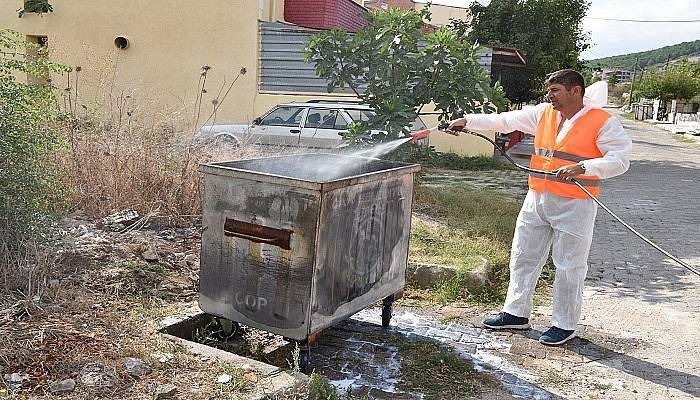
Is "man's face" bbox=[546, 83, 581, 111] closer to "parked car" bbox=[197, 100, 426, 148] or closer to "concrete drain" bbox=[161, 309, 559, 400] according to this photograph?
"concrete drain" bbox=[161, 309, 559, 400]

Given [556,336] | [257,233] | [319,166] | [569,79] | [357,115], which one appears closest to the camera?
[257,233]

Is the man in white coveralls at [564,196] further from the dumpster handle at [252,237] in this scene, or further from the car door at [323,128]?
the car door at [323,128]

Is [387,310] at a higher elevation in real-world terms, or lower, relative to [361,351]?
higher

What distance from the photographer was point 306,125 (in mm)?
12445

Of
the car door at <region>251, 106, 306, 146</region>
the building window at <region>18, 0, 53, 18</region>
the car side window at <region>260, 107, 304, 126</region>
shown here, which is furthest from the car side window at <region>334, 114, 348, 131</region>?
the building window at <region>18, 0, 53, 18</region>

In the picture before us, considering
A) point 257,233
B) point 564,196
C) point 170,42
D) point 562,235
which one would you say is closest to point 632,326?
point 562,235

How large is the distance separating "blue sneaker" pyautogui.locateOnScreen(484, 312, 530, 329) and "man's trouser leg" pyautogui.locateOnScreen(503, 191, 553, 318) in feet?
0.12

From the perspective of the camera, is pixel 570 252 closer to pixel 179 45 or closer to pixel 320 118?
pixel 320 118

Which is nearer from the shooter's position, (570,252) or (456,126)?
(570,252)

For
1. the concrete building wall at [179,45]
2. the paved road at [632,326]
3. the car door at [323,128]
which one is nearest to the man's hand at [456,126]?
the paved road at [632,326]

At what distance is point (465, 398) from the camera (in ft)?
12.8

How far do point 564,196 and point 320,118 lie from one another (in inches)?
320

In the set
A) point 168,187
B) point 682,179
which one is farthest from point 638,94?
point 168,187

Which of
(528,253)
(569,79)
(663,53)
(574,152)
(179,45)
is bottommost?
(528,253)
